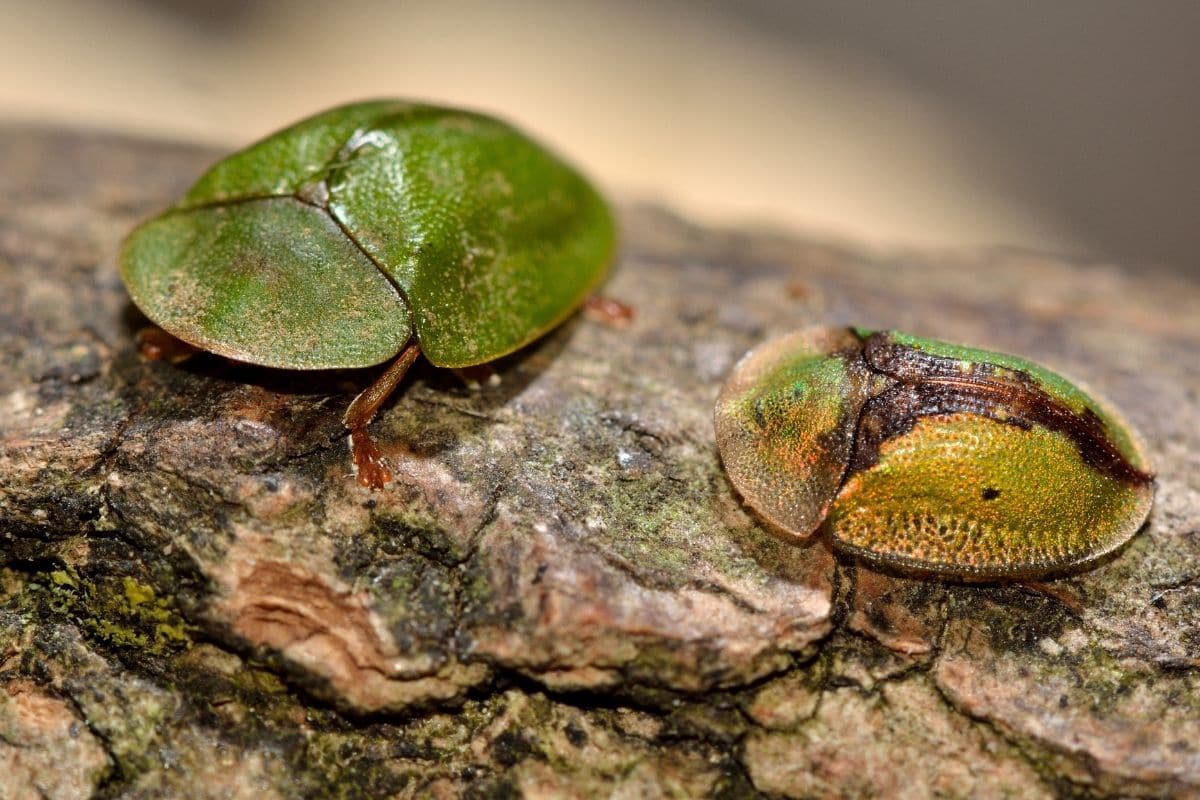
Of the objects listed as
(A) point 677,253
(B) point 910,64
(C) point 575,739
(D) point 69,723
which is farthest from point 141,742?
(B) point 910,64

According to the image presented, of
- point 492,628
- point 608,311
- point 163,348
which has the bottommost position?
point 163,348

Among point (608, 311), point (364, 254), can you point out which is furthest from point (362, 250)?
point (608, 311)

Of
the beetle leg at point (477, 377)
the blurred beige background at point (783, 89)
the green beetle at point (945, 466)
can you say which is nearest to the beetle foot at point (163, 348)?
the beetle leg at point (477, 377)

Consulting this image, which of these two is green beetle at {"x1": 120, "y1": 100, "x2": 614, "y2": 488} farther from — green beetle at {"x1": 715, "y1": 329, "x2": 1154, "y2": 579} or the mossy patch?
green beetle at {"x1": 715, "y1": 329, "x2": 1154, "y2": 579}

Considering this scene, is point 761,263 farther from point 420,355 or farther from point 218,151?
point 218,151

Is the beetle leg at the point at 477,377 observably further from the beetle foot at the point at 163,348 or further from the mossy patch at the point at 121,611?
the mossy patch at the point at 121,611

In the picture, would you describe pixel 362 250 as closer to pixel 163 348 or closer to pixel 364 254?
pixel 364 254
